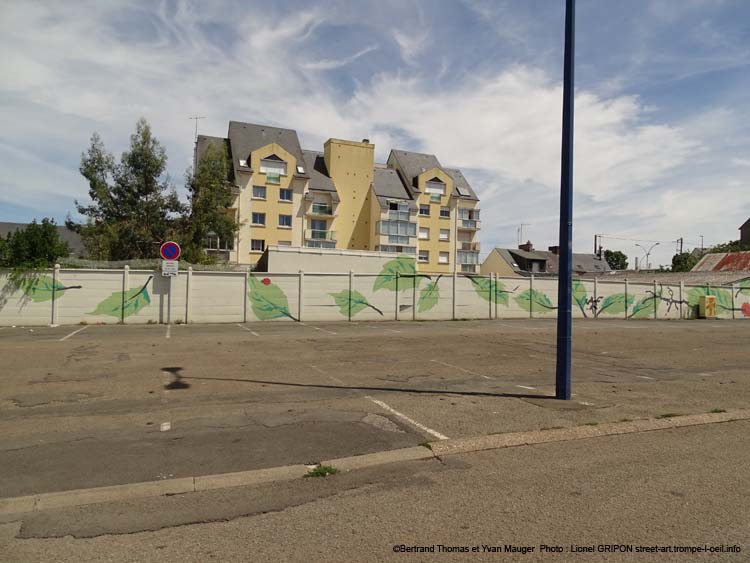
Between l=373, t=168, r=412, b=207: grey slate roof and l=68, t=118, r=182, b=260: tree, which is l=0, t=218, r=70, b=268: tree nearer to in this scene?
l=68, t=118, r=182, b=260: tree

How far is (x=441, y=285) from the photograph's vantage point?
25.9 m

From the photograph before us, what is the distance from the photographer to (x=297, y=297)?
22.8 m

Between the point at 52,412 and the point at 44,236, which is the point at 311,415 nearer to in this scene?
the point at 52,412

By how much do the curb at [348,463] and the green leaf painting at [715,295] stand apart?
99.9 ft

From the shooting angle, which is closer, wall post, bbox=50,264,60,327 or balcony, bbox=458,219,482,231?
wall post, bbox=50,264,60,327

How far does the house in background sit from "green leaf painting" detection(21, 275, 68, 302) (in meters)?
56.8

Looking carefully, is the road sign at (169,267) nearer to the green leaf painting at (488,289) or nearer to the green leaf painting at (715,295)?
the green leaf painting at (488,289)

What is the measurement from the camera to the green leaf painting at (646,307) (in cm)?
3127

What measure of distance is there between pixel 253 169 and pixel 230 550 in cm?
4992

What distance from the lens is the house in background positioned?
71.9 meters

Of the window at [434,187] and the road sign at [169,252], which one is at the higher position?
the window at [434,187]

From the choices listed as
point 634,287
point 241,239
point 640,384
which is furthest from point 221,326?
point 241,239

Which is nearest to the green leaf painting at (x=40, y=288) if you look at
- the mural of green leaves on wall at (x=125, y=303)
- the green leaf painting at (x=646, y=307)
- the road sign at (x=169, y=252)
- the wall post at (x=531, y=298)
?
the mural of green leaves on wall at (x=125, y=303)

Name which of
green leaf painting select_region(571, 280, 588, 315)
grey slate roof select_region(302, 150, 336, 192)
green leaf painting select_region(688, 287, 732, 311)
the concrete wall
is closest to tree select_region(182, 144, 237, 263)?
the concrete wall
